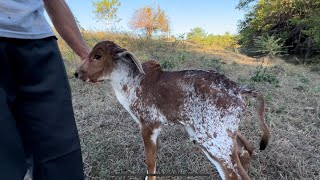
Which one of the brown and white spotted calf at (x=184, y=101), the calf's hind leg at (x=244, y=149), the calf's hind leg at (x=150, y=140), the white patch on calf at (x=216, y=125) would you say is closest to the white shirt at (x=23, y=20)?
the brown and white spotted calf at (x=184, y=101)

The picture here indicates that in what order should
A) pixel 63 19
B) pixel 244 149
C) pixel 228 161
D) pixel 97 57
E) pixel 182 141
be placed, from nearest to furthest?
pixel 63 19 < pixel 228 161 < pixel 97 57 < pixel 244 149 < pixel 182 141

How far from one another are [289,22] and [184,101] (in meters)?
13.6

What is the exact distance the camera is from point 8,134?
0.98m

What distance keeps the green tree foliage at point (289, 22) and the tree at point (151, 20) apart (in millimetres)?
4298

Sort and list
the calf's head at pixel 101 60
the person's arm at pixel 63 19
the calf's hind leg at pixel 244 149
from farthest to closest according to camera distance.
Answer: the calf's hind leg at pixel 244 149, the calf's head at pixel 101 60, the person's arm at pixel 63 19

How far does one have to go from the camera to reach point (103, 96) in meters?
5.35

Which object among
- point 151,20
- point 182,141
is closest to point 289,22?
point 151,20

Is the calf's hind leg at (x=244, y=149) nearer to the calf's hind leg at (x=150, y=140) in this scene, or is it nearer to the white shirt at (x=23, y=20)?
the calf's hind leg at (x=150, y=140)

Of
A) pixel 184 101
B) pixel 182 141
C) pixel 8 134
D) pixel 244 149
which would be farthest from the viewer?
pixel 182 141

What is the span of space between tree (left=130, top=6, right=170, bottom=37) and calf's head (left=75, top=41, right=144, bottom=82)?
39.5 ft

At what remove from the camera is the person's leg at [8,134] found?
3.16 ft

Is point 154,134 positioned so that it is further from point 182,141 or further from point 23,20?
point 23,20

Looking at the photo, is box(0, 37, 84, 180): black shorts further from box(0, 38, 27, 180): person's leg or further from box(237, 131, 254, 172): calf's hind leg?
box(237, 131, 254, 172): calf's hind leg

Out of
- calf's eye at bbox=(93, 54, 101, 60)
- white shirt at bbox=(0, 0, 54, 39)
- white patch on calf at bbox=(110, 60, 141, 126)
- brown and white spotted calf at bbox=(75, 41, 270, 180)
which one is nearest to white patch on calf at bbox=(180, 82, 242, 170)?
brown and white spotted calf at bbox=(75, 41, 270, 180)
